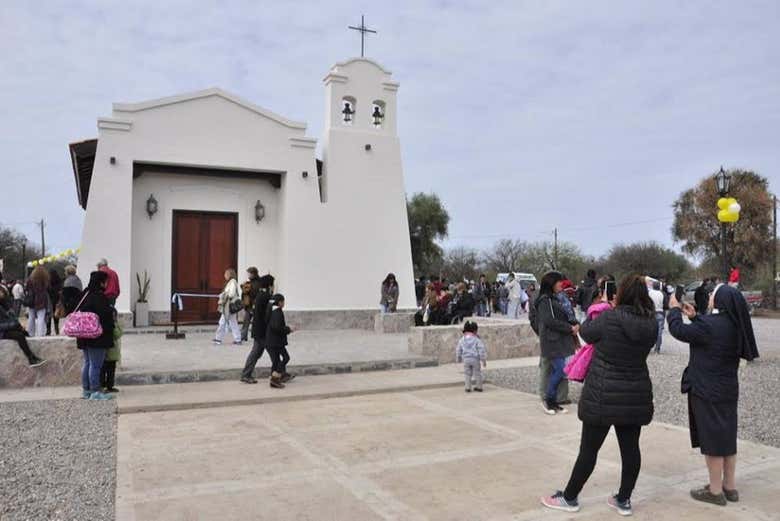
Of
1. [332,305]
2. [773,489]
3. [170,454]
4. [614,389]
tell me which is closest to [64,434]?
[170,454]

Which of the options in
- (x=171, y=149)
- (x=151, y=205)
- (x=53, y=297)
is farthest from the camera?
(x=151, y=205)

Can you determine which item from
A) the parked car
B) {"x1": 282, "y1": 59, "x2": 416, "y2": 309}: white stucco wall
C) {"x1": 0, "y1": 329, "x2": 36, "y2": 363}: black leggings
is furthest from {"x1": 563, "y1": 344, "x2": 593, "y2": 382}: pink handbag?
the parked car

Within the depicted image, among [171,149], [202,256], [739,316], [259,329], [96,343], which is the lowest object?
[96,343]

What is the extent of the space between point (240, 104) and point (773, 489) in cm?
1394

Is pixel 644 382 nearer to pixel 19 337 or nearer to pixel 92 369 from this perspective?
pixel 92 369

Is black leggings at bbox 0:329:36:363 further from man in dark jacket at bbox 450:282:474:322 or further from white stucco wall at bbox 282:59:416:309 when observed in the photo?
man in dark jacket at bbox 450:282:474:322

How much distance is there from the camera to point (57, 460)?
557 cm

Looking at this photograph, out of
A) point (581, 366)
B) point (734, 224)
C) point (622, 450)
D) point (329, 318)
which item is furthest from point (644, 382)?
point (734, 224)

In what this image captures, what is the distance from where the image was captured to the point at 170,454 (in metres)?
5.77

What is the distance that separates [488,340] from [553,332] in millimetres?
4371

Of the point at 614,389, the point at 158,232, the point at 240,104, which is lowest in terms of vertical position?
the point at 614,389

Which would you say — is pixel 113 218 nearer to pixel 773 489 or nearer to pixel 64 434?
pixel 64 434

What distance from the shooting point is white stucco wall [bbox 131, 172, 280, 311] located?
15227 mm

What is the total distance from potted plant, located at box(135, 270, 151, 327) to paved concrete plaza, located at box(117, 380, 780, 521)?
7.97 metres
